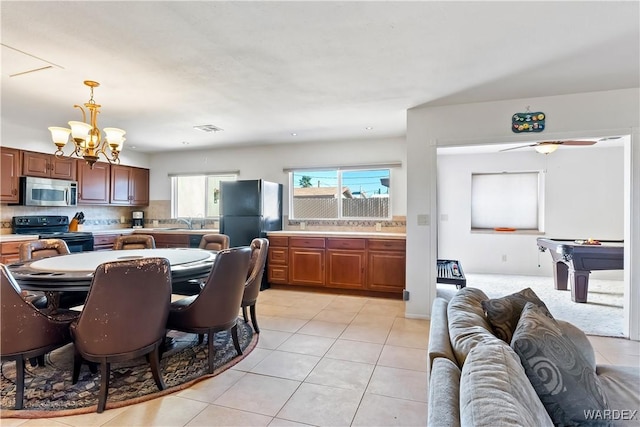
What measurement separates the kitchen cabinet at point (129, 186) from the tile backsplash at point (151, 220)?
0.29 m

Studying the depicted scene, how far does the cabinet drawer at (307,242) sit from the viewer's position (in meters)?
4.69

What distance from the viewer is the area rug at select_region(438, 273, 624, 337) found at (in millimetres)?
3373

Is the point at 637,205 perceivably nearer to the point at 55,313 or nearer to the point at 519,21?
the point at 519,21

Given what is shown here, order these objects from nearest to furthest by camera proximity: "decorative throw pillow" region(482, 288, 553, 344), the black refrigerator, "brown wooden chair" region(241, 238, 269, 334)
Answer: "decorative throw pillow" region(482, 288, 553, 344)
"brown wooden chair" region(241, 238, 269, 334)
the black refrigerator

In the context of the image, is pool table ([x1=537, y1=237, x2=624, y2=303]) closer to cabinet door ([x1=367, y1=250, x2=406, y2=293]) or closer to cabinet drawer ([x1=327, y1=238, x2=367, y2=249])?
cabinet door ([x1=367, y1=250, x2=406, y2=293])

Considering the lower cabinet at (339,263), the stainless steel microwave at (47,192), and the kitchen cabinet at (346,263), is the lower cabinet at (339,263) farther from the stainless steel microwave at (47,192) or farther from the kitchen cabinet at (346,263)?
the stainless steel microwave at (47,192)

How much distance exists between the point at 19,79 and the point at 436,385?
380 centimetres

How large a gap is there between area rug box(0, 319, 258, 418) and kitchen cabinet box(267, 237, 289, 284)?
2.03m

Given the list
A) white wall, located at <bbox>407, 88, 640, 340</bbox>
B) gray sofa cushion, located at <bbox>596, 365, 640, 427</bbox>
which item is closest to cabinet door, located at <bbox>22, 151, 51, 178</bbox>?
white wall, located at <bbox>407, 88, 640, 340</bbox>

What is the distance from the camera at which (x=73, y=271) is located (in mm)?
2141

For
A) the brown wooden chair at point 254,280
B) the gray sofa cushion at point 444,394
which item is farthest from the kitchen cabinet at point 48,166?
the gray sofa cushion at point 444,394

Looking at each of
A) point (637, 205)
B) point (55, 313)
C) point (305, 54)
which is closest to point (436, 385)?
point (305, 54)

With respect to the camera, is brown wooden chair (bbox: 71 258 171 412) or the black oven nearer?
brown wooden chair (bbox: 71 258 171 412)

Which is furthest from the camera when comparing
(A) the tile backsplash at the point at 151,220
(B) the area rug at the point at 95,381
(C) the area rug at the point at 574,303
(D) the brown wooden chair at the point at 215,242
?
(A) the tile backsplash at the point at 151,220
